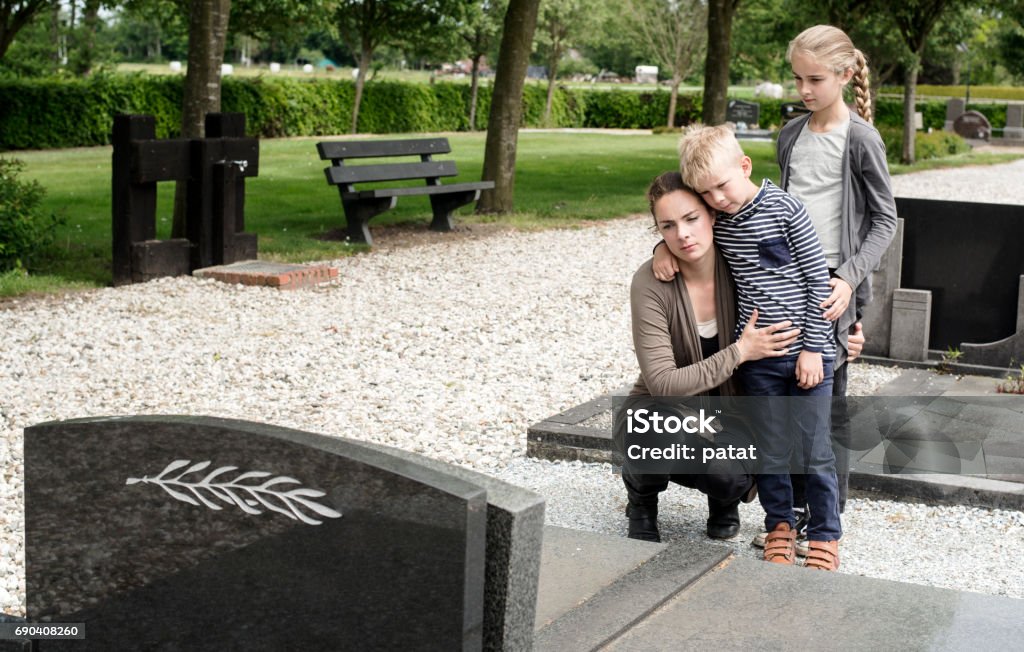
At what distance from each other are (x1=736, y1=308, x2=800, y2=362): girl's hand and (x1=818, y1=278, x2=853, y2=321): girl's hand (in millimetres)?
121

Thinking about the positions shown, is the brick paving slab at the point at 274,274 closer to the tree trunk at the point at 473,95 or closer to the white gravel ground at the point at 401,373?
the white gravel ground at the point at 401,373

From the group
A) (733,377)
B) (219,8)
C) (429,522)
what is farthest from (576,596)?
(219,8)

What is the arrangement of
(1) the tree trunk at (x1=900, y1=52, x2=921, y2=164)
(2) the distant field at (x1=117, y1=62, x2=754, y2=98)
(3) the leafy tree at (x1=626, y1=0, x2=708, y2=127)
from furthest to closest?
(3) the leafy tree at (x1=626, y1=0, x2=708, y2=127)
(2) the distant field at (x1=117, y1=62, x2=754, y2=98)
(1) the tree trunk at (x1=900, y1=52, x2=921, y2=164)

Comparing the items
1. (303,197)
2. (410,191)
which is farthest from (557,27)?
(410,191)

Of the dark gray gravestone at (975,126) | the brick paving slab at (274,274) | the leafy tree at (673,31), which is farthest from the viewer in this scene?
the leafy tree at (673,31)

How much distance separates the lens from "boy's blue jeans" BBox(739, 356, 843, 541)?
150 inches

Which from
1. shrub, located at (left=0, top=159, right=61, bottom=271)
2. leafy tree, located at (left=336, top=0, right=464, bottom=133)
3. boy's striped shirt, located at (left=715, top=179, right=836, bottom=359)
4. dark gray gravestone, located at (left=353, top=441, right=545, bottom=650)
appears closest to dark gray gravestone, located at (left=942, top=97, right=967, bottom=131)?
leafy tree, located at (left=336, top=0, right=464, bottom=133)

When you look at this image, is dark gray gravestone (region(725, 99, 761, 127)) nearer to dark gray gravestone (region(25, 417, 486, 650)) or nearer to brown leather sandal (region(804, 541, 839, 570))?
brown leather sandal (region(804, 541, 839, 570))

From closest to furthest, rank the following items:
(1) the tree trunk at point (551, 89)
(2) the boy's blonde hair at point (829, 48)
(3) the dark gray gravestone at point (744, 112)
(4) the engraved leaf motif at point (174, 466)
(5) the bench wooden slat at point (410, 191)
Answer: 1. (4) the engraved leaf motif at point (174, 466)
2. (2) the boy's blonde hair at point (829, 48)
3. (5) the bench wooden slat at point (410, 191)
4. (3) the dark gray gravestone at point (744, 112)
5. (1) the tree trunk at point (551, 89)

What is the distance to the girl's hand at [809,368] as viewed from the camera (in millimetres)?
3732

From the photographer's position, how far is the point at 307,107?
3212 centimetres

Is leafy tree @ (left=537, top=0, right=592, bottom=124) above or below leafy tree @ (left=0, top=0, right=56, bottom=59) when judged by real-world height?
above

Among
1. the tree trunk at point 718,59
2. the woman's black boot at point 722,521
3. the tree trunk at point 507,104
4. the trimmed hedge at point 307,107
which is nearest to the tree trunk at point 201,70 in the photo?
the tree trunk at point 507,104

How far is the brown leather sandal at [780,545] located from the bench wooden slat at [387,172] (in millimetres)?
8778
